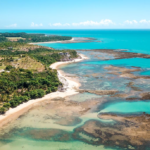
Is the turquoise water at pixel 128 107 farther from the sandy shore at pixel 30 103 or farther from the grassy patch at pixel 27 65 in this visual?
the grassy patch at pixel 27 65

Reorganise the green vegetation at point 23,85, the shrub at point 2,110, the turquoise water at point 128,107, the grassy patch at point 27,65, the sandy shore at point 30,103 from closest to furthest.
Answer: the sandy shore at point 30,103 < the shrub at point 2,110 < the turquoise water at point 128,107 < the green vegetation at point 23,85 < the grassy patch at point 27,65

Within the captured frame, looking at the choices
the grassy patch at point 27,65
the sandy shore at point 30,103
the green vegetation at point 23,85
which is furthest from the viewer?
the grassy patch at point 27,65

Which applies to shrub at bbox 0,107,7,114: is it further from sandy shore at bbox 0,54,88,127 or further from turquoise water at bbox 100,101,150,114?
turquoise water at bbox 100,101,150,114

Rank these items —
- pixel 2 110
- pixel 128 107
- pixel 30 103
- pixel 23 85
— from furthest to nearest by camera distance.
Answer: pixel 23 85
pixel 30 103
pixel 128 107
pixel 2 110

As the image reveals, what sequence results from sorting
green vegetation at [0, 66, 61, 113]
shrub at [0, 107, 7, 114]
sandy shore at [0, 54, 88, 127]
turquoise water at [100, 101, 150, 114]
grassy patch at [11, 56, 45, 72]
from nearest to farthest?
sandy shore at [0, 54, 88, 127] → shrub at [0, 107, 7, 114] → turquoise water at [100, 101, 150, 114] → green vegetation at [0, 66, 61, 113] → grassy patch at [11, 56, 45, 72]

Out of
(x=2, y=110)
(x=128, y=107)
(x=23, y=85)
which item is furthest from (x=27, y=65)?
(x=128, y=107)

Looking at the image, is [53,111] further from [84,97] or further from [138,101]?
[138,101]

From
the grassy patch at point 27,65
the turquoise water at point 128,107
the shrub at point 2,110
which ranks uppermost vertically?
the grassy patch at point 27,65

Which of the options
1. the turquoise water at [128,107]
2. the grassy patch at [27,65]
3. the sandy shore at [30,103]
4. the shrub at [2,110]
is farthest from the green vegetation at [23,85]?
the turquoise water at [128,107]

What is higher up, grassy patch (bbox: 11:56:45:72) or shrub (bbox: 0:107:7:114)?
grassy patch (bbox: 11:56:45:72)

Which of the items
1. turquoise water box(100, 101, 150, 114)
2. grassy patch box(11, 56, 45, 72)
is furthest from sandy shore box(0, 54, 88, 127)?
grassy patch box(11, 56, 45, 72)

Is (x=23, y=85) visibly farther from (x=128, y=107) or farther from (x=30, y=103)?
(x=128, y=107)
